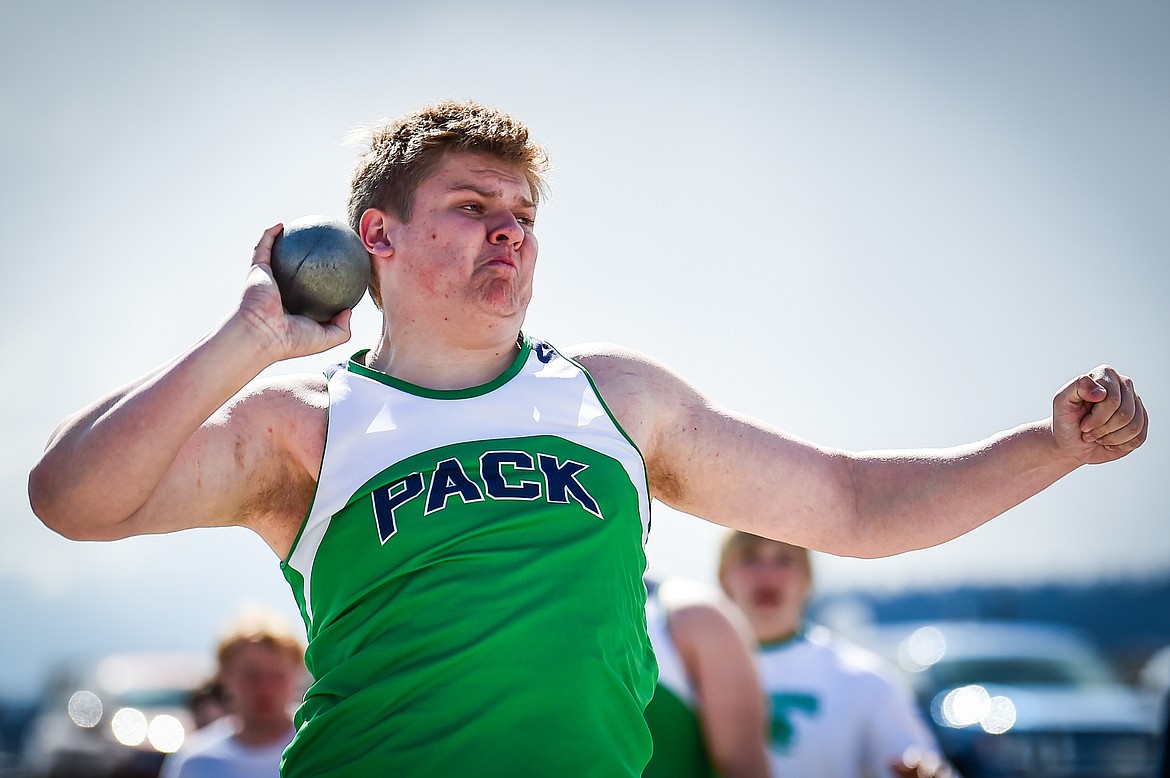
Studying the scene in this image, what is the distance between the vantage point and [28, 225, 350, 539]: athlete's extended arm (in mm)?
2551

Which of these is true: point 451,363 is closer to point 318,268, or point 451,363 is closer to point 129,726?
point 318,268

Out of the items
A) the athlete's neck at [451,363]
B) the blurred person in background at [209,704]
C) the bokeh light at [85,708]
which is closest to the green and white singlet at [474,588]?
the athlete's neck at [451,363]

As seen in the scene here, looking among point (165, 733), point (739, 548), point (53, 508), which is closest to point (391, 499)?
point (53, 508)

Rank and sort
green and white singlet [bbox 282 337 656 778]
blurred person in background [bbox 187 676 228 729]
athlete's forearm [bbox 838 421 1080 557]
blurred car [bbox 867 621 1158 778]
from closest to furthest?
green and white singlet [bbox 282 337 656 778]
athlete's forearm [bbox 838 421 1080 557]
blurred person in background [bbox 187 676 228 729]
blurred car [bbox 867 621 1158 778]

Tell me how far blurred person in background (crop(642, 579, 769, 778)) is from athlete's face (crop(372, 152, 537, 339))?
68.1 inches

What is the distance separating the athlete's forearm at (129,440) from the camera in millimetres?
2543

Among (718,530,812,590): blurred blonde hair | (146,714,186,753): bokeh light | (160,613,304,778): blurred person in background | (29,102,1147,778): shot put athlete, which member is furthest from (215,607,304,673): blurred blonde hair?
(146,714,186,753): bokeh light

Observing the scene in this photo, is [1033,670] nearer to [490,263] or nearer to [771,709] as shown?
[771,709]

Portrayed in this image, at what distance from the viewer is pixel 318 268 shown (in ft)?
9.59

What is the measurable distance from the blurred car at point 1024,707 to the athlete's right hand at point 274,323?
879 cm

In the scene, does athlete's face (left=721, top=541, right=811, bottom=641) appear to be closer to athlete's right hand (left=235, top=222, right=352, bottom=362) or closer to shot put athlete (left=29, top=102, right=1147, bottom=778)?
shot put athlete (left=29, top=102, right=1147, bottom=778)

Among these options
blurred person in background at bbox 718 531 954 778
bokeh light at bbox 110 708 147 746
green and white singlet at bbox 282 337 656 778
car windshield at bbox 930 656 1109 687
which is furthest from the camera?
bokeh light at bbox 110 708 147 746

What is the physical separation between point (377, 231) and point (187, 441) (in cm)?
90

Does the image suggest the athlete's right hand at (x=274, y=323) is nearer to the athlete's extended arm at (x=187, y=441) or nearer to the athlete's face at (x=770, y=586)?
the athlete's extended arm at (x=187, y=441)
